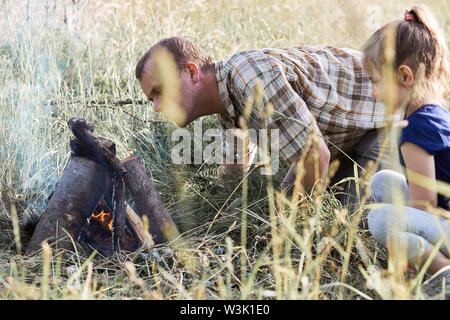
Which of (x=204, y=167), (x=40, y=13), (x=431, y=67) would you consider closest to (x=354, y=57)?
(x=431, y=67)

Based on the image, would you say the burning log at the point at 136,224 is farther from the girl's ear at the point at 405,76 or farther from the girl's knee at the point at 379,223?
the girl's ear at the point at 405,76

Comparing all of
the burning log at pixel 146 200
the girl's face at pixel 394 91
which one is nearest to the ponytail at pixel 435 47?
the girl's face at pixel 394 91

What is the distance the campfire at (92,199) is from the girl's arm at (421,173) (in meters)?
1.10

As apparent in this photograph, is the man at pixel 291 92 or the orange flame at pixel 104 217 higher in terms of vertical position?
the man at pixel 291 92

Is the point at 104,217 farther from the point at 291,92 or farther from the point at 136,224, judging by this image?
the point at 291,92

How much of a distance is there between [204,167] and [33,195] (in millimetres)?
1018

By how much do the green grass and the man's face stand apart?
1.57 feet

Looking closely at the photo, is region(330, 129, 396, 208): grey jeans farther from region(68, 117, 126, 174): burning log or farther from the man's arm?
region(68, 117, 126, 174): burning log

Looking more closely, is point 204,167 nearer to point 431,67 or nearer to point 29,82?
point 29,82

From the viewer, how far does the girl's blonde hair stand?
5.85 feet

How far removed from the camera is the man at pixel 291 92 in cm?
224

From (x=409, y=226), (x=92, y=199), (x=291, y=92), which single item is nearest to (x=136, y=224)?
(x=92, y=199)

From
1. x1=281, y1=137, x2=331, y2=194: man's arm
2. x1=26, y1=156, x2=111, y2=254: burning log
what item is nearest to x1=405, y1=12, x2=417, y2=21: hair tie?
x1=281, y1=137, x2=331, y2=194: man's arm

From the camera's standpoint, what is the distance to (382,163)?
260 cm
